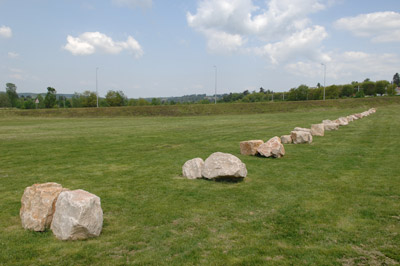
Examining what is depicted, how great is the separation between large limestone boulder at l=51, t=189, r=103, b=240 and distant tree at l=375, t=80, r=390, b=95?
125639mm

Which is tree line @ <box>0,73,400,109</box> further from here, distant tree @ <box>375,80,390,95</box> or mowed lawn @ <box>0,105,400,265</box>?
mowed lawn @ <box>0,105,400,265</box>

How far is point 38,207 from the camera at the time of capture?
19.8 ft

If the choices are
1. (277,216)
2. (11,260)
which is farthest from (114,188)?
(277,216)

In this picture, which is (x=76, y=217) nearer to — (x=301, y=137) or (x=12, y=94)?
(x=301, y=137)

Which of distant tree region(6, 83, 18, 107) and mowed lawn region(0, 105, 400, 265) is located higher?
distant tree region(6, 83, 18, 107)

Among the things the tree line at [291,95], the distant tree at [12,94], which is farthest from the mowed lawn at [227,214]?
the distant tree at [12,94]

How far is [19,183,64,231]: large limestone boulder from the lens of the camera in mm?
5941

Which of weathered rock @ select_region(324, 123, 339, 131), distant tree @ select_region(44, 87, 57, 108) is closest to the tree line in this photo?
distant tree @ select_region(44, 87, 57, 108)

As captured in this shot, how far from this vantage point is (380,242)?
5.24 m

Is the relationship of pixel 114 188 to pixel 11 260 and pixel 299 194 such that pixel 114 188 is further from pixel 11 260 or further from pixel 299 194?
pixel 299 194

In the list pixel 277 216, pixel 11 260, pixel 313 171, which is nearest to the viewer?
pixel 11 260

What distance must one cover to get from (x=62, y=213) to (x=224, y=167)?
491cm

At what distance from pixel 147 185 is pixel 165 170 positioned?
2021 mm

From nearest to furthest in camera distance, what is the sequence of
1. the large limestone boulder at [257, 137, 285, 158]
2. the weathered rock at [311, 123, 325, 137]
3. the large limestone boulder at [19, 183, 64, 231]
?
1. the large limestone boulder at [19, 183, 64, 231]
2. the large limestone boulder at [257, 137, 285, 158]
3. the weathered rock at [311, 123, 325, 137]
